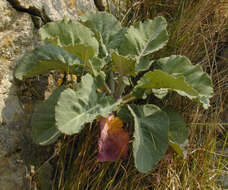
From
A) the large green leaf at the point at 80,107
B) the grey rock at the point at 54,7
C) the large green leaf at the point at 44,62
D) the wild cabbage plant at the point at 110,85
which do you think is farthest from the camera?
the grey rock at the point at 54,7

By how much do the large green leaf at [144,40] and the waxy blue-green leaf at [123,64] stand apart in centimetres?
7

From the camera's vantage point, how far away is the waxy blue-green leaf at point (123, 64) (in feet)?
3.90

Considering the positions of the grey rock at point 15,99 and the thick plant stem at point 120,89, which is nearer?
the grey rock at point 15,99

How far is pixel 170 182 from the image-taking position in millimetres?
1328

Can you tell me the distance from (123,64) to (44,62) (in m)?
0.33

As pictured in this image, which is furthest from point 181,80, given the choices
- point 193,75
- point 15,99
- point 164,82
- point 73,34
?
point 15,99

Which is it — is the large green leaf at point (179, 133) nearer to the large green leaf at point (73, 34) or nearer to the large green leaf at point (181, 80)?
the large green leaf at point (181, 80)

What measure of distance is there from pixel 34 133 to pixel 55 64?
1.01 ft

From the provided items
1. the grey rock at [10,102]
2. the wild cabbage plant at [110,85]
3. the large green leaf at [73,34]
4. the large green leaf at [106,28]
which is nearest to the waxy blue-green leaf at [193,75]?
the wild cabbage plant at [110,85]

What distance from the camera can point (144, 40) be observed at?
54.4 inches

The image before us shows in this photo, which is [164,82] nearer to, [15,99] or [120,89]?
[120,89]

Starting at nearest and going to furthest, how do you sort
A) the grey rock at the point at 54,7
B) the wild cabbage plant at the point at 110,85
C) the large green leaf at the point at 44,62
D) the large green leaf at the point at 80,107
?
1. the large green leaf at the point at 80,107
2. the wild cabbage plant at the point at 110,85
3. the large green leaf at the point at 44,62
4. the grey rock at the point at 54,7

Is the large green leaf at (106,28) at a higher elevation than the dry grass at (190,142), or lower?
higher

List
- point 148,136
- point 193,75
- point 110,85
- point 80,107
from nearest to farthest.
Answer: point 80,107, point 148,136, point 193,75, point 110,85
